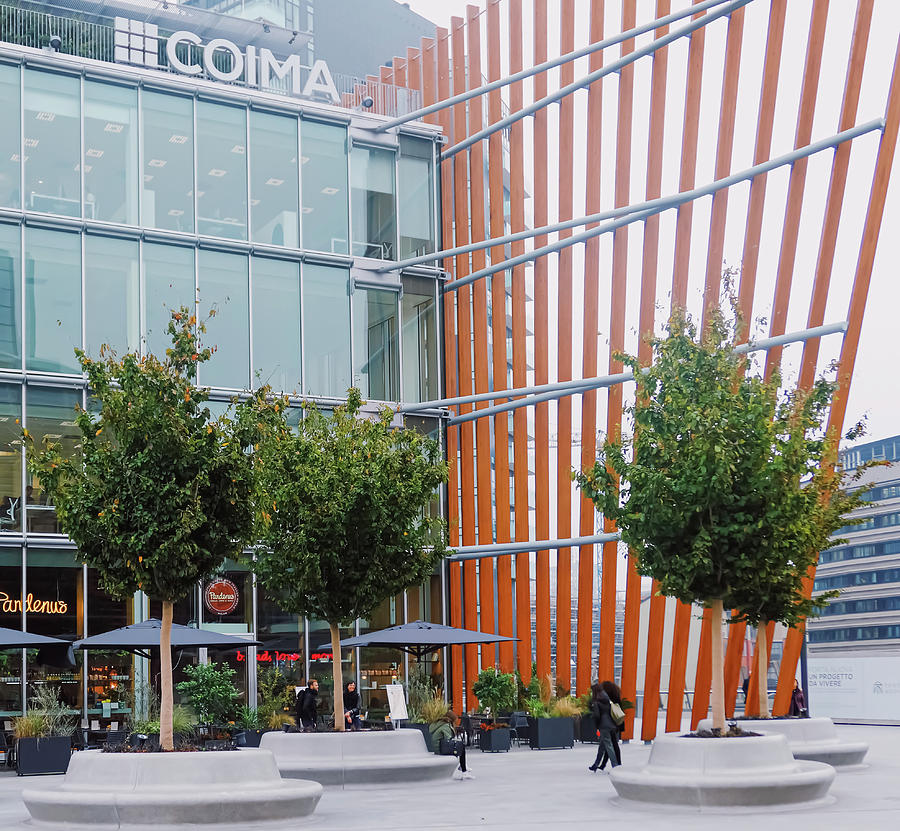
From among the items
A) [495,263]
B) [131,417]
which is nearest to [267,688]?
[495,263]

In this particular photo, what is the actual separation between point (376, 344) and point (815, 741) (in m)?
15.2

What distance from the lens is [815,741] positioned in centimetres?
1942

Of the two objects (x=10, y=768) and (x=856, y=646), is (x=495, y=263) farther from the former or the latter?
(x=856, y=646)

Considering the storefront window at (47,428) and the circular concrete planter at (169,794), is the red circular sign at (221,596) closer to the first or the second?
the storefront window at (47,428)

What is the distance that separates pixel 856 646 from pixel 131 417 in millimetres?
123026

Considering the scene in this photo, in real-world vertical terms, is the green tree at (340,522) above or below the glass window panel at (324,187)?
below

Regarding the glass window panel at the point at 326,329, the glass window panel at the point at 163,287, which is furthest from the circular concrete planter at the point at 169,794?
the glass window panel at the point at 326,329

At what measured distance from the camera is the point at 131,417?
14.9 metres

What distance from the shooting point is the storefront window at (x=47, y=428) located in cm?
2572

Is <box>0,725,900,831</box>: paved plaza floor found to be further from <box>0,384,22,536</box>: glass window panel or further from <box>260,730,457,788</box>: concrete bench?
<box>0,384,22,536</box>: glass window panel

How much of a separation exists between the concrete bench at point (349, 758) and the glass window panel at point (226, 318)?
1185 cm

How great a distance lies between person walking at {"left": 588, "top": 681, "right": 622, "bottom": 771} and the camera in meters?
18.5

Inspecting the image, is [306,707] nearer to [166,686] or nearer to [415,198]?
[166,686]

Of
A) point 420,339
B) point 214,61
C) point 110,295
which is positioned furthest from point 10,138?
point 420,339
